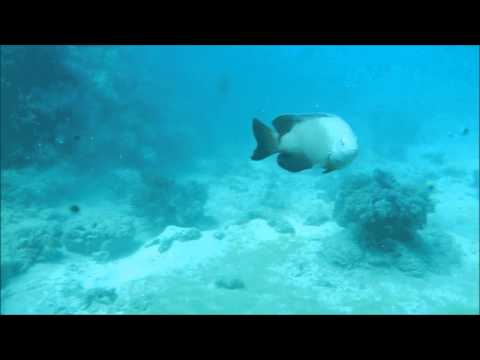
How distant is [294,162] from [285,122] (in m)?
0.39

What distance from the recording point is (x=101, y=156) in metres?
18.2

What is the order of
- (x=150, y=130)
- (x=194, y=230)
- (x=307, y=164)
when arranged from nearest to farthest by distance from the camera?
(x=307, y=164)
(x=194, y=230)
(x=150, y=130)

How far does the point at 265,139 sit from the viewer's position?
10.6ft

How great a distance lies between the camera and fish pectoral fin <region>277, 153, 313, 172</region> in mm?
3213

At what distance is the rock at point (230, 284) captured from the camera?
697 cm

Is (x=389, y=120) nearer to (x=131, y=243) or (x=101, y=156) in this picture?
(x=101, y=156)

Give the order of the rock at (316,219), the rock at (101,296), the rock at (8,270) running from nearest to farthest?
the rock at (101,296)
the rock at (8,270)
the rock at (316,219)

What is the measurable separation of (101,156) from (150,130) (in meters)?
4.80

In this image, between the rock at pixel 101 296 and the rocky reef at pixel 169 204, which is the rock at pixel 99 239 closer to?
Answer: the rocky reef at pixel 169 204

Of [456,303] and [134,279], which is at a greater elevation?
[134,279]

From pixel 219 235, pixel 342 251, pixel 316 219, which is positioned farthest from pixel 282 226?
pixel 342 251

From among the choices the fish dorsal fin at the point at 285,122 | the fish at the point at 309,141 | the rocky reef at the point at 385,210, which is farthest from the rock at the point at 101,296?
the fish dorsal fin at the point at 285,122

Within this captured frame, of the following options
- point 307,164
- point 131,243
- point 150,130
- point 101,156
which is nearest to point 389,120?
point 150,130
